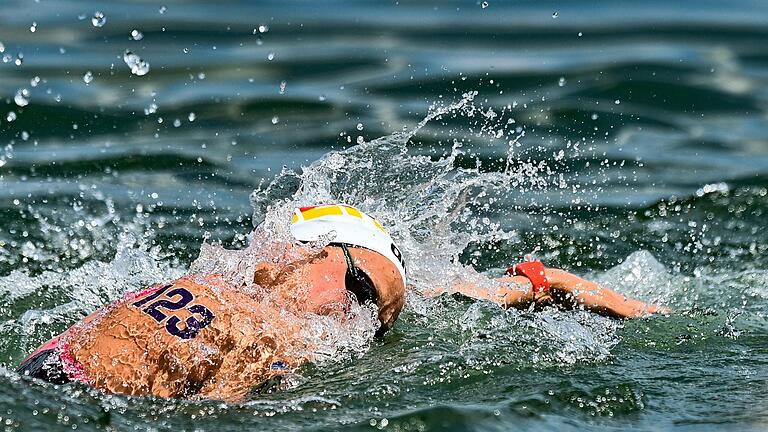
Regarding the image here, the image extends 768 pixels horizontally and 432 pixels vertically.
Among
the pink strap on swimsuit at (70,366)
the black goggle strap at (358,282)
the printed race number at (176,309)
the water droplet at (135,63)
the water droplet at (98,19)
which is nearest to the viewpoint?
the pink strap on swimsuit at (70,366)

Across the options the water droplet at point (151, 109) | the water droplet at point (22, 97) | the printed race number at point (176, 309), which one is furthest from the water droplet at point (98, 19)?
the printed race number at point (176, 309)

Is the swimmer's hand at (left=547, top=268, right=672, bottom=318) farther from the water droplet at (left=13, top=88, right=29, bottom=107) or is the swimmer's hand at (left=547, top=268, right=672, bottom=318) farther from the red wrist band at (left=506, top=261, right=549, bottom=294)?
the water droplet at (left=13, top=88, right=29, bottom=107)

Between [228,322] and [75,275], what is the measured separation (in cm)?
284

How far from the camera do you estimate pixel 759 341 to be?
5.98 meters

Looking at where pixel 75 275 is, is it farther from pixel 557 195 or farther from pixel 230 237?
pixel 557 195

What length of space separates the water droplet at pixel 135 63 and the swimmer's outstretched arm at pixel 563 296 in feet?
19.0

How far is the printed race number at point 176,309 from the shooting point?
457 centimetres

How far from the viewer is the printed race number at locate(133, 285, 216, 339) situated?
15.0ft

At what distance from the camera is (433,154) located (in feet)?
31.1

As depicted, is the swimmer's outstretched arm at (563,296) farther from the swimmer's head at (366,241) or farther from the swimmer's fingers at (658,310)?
the swimmer's head at (366,241)

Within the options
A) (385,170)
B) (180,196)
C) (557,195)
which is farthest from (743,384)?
(180,196)

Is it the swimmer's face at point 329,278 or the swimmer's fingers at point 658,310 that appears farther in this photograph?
the swimmer's fingers at point 658,310

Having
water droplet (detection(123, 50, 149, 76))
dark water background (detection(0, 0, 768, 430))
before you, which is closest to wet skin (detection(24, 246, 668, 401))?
dark water background (detection(0, 0, 768, 430))

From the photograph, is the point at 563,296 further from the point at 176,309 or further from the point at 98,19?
the point at 98,19
